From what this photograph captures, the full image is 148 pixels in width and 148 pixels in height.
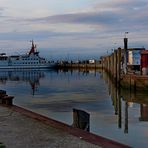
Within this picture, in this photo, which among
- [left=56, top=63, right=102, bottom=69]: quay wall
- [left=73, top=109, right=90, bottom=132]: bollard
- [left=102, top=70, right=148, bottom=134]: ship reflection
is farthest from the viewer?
[left=56, top=63, right=102, bottom=69]: quay wall

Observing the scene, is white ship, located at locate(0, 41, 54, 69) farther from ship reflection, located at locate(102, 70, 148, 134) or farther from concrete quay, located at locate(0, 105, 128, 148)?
concrete quay, located at locate(0, 105, 128, 148)

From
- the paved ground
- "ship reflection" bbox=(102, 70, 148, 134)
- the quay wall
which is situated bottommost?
"ship reflection" bbox=(102, 70, 148, 134)

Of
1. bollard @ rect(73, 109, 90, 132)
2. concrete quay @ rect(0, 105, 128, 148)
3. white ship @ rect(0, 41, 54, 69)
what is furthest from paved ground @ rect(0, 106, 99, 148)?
white ship @ rect(0, 41, 54, 69)

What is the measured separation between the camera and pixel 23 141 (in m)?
9.33

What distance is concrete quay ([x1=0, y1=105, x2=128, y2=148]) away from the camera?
8906 millimetres

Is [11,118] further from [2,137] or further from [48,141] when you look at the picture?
[48,141]

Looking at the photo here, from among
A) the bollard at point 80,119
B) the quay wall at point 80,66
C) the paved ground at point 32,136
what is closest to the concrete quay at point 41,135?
the paved ground at point 32,136

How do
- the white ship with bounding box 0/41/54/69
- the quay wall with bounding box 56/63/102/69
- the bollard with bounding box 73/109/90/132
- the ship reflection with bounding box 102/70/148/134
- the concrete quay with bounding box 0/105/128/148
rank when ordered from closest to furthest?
the concrete quay with bounding box 0/105/128/148, the bollard with bounding box 73/109/90/132, the ship reflection with bounding box 102/70/148/134, the quay wall with bounding box 56/63/102/69, the white ship with bounding box 0/41/54/69

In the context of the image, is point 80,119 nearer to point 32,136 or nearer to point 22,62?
point 32,136

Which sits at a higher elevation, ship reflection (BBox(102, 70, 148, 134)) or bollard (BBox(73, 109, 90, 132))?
bollard (BBox(73, 109, 90, 132))

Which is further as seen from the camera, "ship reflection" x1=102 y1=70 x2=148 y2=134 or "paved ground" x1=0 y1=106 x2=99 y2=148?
"ship reflection" x1=102 y1=70 x2=148 y2=134

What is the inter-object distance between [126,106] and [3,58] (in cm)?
9358

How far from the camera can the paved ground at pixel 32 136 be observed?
893 centimetres

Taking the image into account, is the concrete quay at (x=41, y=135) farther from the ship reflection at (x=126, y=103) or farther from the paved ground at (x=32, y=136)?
the ship reflection at (x=126, y=103)
